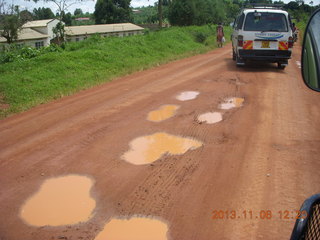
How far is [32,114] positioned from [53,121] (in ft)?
2.95

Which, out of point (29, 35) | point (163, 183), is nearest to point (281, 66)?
point (163, 183)

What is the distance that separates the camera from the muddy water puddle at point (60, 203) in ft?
11.0

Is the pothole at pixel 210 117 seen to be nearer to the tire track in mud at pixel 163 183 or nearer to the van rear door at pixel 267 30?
the tire track in mud at pixel 163 183

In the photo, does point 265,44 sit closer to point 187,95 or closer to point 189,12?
point 187,95

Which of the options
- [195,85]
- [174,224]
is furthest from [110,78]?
[174,224]

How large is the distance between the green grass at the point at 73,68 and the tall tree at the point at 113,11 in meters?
39.6

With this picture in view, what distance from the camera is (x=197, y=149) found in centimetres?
486

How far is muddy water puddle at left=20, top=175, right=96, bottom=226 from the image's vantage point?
132 inches

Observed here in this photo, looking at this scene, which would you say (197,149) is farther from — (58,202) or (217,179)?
(58,202)

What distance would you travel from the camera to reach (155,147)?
197 inches

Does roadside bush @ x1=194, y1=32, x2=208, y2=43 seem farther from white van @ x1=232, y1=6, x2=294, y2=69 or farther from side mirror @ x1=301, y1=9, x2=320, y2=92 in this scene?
side mirror @ x1=301, y1=9, x2=320, y2=92
